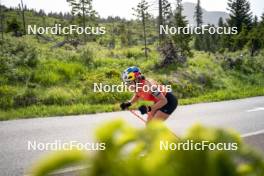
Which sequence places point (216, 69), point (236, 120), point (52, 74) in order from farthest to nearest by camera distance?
point (216, 69) → point (52, 74) → point (236, 120)

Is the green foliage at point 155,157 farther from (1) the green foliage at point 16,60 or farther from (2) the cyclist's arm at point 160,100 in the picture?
(1) the green foliage at point 16,60

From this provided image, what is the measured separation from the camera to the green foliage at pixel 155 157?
1.82ft

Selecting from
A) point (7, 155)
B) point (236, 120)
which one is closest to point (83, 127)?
point (7, 155)

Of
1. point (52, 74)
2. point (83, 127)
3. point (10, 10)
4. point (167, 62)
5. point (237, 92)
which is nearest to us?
point (83, 127)

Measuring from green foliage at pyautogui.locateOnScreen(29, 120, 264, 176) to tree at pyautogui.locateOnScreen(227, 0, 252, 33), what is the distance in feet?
179

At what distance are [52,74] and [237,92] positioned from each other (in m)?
9.02

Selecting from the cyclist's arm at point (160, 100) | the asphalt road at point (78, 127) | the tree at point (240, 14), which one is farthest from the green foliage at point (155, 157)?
the tree at point (240, 14)

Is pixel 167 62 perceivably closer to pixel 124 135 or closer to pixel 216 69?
pixel 216 69

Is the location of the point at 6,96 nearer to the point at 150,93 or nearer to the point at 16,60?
the point at 16,60

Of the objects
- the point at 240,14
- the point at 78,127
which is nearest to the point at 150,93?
the point at 78,127

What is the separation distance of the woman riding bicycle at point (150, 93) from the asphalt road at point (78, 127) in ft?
4.39

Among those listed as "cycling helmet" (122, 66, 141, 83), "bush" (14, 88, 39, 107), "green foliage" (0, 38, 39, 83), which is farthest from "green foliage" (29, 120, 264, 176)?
"green foliage" (0, 38, 39, 83)

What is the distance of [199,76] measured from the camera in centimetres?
1998

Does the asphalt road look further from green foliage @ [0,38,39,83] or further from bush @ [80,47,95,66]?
bush @ [80,47,95,66]
